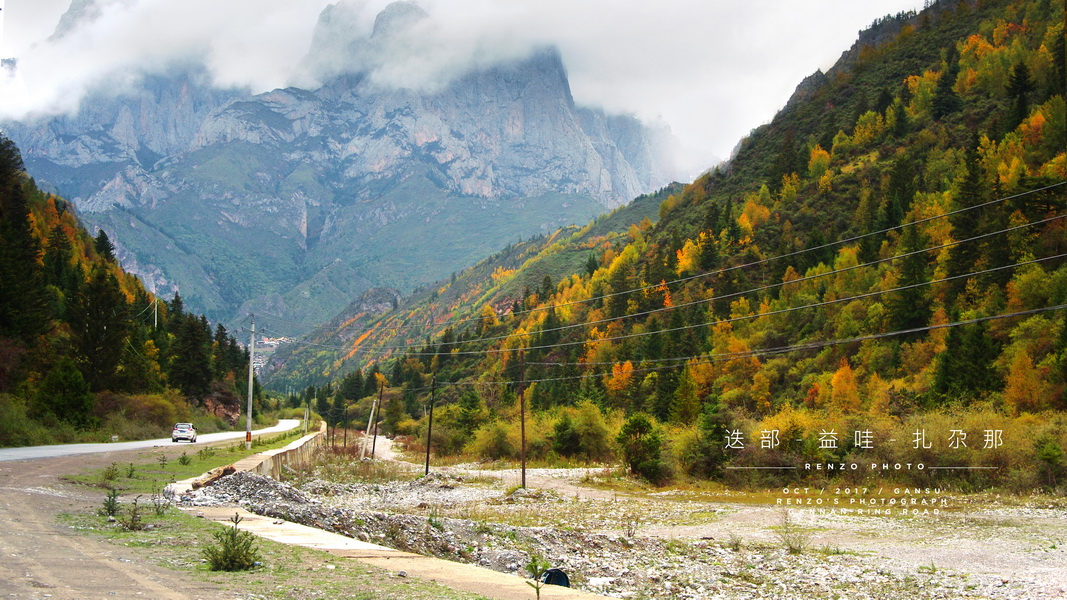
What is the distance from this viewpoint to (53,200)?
9888cm

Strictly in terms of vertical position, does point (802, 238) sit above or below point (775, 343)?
above

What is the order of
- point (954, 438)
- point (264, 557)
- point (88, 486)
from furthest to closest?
point (954, 438), point (88, 486), point (264, 557)

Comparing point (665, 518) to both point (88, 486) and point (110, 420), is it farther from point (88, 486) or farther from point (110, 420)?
point (110, 420)

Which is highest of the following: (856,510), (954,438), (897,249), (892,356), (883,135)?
(883,135)

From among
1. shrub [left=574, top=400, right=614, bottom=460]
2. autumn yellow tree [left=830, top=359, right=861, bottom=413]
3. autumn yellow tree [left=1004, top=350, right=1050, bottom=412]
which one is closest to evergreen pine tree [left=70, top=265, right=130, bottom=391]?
shrub [left=574, top=400, right=614, bottom=460]

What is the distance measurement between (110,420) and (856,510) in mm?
46884

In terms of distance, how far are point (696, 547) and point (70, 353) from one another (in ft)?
166

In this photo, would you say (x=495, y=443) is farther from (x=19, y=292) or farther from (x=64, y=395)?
(x=19, y=292)

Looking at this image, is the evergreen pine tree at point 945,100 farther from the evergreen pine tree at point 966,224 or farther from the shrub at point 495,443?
the shrub at point 495,443

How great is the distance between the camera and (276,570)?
10.3 meters

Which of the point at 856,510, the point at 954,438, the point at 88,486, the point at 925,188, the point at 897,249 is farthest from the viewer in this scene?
the point at 925,188

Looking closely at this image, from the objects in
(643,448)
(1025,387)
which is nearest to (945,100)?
(1025,387)

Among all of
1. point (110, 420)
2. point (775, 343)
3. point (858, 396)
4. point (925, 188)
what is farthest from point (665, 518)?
point (925, 188)

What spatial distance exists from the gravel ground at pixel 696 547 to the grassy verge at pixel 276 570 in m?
4.31
